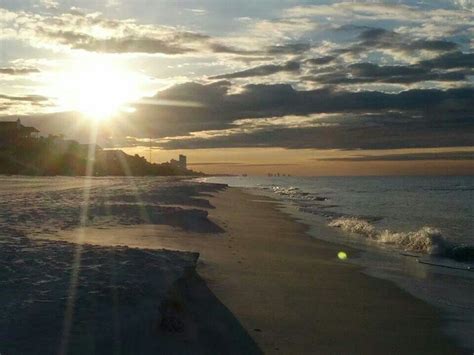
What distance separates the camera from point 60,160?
118 metres

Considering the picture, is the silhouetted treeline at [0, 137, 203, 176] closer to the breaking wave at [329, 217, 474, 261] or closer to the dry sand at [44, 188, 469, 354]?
the breaking wave at [329, 217, 474, 261]

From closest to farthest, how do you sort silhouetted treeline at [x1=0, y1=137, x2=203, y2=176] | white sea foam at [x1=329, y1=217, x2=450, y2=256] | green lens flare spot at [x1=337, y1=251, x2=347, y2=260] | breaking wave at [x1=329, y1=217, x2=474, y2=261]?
green lens flare spot at [x1=337, y1=251, x2=347, y2=260] → breaking wave at [x1=329, y1=217, x2=474, y2=261] → white sea foam at [x1=329, y1=217, x2=450, y2=256] → silhouetted treeline at [x1=0, y1=137, x2=203, y2=176]

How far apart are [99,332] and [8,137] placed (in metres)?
125

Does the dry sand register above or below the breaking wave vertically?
above

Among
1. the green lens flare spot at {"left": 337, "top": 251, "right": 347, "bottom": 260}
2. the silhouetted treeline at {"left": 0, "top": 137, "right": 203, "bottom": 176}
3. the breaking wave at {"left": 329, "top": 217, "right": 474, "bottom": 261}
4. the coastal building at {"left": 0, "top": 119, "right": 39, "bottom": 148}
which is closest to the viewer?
the green lens flare spot at {"left": 337, "top": 251, "right": 347, "bottom": 260}

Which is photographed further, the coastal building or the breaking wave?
the coastal building

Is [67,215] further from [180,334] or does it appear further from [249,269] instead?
[180,334]

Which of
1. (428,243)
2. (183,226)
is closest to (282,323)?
(183,226)

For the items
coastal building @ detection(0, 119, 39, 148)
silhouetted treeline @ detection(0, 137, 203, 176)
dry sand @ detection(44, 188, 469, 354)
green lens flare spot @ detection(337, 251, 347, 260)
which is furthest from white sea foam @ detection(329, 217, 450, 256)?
coastal building @ detection(0, 119, 39, 148)

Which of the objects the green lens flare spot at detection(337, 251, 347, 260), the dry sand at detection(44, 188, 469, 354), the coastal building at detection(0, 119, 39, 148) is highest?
the coastal building at detection(0, 119, 39, 148)

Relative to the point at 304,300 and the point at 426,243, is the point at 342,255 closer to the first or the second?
the point at 426,243

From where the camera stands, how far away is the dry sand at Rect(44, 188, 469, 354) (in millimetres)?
7734

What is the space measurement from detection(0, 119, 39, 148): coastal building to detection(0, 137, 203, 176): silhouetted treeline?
1866mm

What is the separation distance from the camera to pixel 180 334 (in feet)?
22.0
